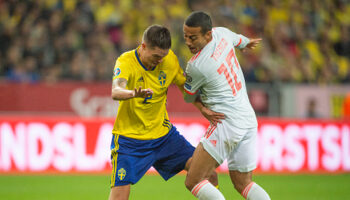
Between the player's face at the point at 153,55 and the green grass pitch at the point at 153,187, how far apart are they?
11.5 feet

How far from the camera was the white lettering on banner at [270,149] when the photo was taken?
37.1 feet

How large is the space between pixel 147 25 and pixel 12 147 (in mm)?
4914

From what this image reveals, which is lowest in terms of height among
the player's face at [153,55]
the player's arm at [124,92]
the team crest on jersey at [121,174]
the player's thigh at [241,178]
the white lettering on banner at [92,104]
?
the white lettering on banner at [92,104]

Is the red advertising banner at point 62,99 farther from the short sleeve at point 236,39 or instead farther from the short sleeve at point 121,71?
the short sleeve at point 121,71

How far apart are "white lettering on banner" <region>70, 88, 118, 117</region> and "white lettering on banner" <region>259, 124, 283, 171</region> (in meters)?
3.31

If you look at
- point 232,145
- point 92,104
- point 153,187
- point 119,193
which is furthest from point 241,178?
point 92,104

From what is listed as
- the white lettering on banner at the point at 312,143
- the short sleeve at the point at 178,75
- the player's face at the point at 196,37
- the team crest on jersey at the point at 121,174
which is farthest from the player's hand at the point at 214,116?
the white lettering on banner at the point at 312,143

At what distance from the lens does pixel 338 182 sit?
10.2 metres

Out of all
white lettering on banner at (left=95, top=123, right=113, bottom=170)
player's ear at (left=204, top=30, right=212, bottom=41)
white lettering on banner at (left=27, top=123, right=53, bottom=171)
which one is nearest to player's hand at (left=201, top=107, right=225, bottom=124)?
player's ear at (left=204, top=30, right=212, bottom=41)

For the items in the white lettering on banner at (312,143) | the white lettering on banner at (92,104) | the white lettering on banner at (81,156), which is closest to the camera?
the white lettering on banner at (81,156)

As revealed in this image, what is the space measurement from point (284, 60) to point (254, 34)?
123cm

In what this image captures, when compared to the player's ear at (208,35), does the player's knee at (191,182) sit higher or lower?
lower

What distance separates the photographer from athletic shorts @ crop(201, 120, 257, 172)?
17.0 feet

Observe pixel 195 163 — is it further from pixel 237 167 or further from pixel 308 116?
pixel 308 116
